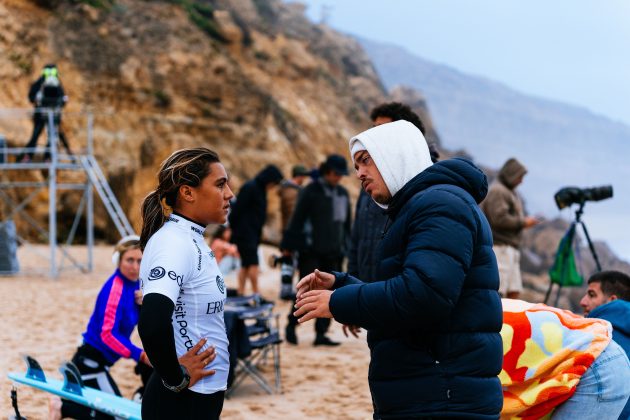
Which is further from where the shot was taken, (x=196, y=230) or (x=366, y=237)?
(x=366, y=237)

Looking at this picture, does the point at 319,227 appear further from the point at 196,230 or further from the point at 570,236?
the point at 196,230

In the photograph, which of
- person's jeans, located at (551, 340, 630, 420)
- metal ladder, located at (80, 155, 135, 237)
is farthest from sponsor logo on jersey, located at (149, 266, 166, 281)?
metal ladder, located at (80, 155, 135, 237)

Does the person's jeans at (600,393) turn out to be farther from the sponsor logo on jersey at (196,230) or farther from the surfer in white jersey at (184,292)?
the sponsor logo on jersey at (196,230)

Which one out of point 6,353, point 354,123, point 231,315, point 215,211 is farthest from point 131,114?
point 215,211

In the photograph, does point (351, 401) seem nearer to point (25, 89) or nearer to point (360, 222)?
point (360, 222)

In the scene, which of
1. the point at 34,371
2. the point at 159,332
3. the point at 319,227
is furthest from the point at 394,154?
the point at 319,227

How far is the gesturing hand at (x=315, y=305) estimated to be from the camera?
238 centimetres

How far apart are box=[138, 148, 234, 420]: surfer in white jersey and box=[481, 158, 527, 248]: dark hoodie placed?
227 inches

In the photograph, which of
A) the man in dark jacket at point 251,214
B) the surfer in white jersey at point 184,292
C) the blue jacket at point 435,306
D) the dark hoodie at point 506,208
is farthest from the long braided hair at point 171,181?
the man in dark jacket at point 251,214

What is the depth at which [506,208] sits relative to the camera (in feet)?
27.1

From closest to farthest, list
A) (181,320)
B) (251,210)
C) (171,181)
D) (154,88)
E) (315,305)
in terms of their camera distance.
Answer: (315,305) < (181,320) < (171,181) < (251,210) < (154,88)

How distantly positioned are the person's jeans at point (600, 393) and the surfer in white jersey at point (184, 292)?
144 cm

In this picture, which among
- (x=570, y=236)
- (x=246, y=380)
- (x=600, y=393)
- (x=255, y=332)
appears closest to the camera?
(x=600, y=393)

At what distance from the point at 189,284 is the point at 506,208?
610cm
